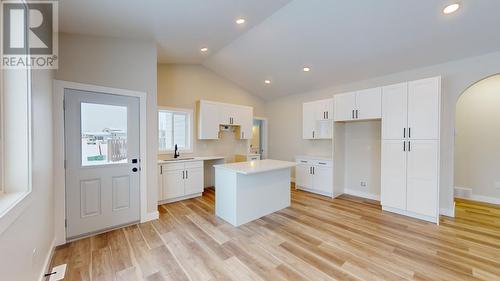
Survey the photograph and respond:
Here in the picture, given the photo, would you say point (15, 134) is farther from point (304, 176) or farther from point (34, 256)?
point (304, 176)

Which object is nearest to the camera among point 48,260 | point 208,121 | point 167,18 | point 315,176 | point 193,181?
point 48,260

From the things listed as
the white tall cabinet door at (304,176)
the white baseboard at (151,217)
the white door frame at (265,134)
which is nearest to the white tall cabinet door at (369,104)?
the white tall cabinet door at (304,176)

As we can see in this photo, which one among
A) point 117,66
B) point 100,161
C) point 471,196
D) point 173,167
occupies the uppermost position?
point 117,66

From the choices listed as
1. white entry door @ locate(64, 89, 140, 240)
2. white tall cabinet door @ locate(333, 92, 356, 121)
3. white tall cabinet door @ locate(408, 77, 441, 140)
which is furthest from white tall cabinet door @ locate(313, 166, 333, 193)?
white entry door @ locate(64, 89, 140, 240)

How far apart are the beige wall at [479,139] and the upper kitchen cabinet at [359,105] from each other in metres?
2.59

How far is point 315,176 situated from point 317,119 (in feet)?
4.73

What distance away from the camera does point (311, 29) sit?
10.8ft

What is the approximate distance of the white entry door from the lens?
2.69m

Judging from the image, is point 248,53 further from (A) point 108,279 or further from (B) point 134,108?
(A) point 108,279

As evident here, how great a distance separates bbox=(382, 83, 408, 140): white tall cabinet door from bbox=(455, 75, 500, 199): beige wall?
2463mm

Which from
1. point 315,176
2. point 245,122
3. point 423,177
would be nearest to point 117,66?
point 245,122

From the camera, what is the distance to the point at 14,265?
136 centimetres

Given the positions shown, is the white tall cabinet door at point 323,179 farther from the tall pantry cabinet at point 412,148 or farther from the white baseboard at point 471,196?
the white baseboard at point 471,196

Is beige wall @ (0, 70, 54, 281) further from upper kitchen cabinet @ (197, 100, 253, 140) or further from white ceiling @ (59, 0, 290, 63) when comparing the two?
upper kitchen cabinet @ (197, 100, 253, 140)
